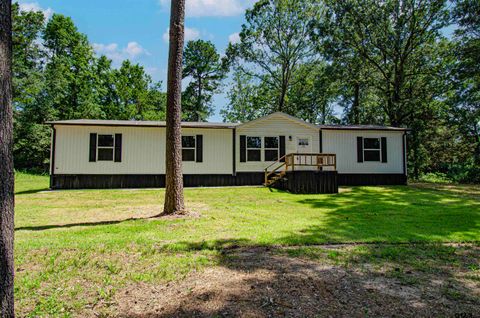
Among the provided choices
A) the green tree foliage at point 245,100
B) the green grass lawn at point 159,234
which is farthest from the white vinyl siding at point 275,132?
the green tree foliage at point 245,100

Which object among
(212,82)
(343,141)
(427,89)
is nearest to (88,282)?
(343,141)

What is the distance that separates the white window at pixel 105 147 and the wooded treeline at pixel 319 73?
13.0m

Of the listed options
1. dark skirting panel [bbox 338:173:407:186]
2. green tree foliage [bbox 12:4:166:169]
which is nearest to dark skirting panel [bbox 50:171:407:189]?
dark skirting panel [bbox 338:173:407:186]

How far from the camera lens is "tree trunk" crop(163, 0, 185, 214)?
6242mm

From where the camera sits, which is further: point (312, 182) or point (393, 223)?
point (312, 182)

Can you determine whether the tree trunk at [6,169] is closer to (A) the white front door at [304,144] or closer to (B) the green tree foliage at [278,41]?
(A) the white front door at [304,144]

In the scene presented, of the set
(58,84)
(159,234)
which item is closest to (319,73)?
(58,84)

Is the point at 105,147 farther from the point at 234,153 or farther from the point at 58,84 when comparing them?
the point at 58,84

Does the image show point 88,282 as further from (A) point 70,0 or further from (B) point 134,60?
(B) point 134,60

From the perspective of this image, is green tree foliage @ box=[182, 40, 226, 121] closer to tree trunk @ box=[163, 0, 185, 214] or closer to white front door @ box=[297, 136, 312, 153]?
white front door @ box=[297, 136, 312, 153]

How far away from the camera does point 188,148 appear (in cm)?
1389

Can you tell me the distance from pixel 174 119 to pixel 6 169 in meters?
4.46

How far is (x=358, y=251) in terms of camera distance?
3799mm

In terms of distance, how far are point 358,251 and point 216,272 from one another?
6.75 ft
